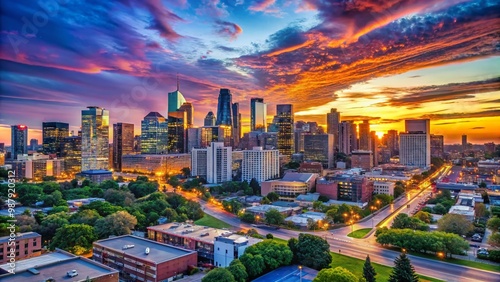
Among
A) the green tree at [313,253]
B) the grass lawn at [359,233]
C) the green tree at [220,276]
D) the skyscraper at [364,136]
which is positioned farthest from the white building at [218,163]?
the skyscraper at [364,136]

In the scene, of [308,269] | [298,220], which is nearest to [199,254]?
[308,269]

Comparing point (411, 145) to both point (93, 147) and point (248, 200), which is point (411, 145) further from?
point (93, 147)

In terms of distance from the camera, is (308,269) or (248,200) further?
(248,200)

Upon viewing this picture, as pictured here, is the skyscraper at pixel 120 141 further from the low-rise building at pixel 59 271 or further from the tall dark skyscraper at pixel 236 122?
the low-rise building at pixel 59 271

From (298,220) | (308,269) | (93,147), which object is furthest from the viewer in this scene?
(93,147)

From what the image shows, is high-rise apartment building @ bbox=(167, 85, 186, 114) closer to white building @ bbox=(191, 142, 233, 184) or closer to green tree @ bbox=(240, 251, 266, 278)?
white building @ bbox=(191, 142, 233, 184)

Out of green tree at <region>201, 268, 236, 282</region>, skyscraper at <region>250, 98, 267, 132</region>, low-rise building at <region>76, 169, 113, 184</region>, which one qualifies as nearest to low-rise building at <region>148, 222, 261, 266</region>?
green tree at <region>201, 268, 236, 282</region>
